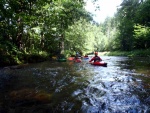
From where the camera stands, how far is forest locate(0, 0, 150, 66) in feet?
42.5

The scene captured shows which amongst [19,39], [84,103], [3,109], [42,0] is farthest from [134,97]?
[19,39]

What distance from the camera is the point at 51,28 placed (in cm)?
2636

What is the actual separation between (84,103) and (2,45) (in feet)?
39.7

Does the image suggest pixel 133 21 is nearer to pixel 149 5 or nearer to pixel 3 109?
pixel 149 5

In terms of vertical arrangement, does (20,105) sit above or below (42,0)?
below

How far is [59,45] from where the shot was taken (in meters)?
35.0

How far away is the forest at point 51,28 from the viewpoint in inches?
510

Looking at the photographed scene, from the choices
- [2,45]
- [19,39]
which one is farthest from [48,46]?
[2,45]

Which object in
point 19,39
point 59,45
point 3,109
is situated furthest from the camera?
point 59,45

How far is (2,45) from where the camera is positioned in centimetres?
1544

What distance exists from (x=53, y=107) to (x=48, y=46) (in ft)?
88.1

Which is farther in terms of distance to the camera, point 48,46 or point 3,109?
point 48,46

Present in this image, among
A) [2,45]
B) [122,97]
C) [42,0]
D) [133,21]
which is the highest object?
[133,21]

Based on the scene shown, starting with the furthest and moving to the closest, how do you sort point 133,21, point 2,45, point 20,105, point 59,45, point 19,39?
point 133,21
point 59,45
point 19,39
point 2,45
point 20,105
